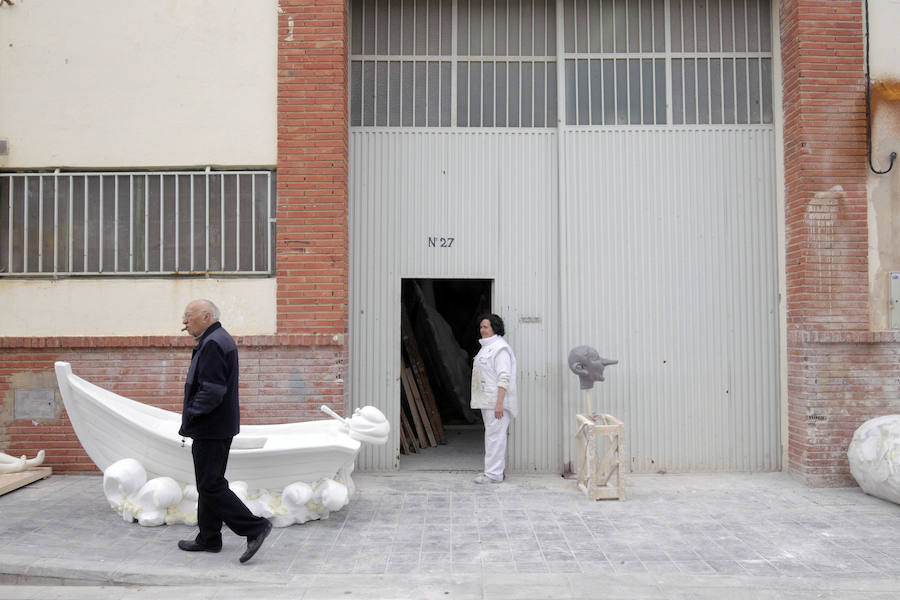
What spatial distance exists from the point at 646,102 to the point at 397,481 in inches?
198

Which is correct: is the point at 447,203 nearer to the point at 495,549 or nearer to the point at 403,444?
the point at 403,444

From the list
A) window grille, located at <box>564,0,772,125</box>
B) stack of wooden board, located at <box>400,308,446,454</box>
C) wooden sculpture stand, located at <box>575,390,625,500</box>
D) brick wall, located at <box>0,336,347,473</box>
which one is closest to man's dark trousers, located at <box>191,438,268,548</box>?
brick wall, located at <box>0,336,347,473</box>

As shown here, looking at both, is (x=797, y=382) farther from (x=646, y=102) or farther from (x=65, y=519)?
(x=65, y=519)

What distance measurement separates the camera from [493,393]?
7.30 metres

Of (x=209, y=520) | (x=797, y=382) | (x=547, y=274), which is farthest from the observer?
(x=547, y=274)

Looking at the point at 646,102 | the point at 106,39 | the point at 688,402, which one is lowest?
the point at 688,402

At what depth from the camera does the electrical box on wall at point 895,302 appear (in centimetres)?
721

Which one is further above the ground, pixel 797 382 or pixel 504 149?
pixel 504 149

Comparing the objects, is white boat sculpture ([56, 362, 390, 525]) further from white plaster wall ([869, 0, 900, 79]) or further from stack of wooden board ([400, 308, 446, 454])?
white plaster wall ([869, 0, 900, 79])

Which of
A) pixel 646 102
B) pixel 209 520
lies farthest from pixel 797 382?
pixel 209 520

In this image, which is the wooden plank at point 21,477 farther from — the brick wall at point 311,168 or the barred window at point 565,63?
the barred window at point 565,63

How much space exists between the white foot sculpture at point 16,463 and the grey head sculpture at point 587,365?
5565 millimetres

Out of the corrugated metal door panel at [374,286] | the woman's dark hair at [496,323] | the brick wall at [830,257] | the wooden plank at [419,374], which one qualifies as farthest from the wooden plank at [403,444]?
the brick wall at [830,257]

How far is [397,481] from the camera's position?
24.4ft
